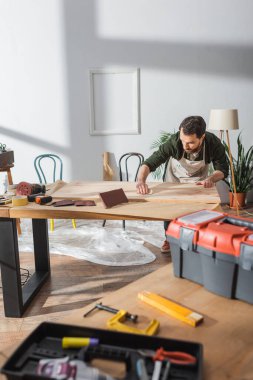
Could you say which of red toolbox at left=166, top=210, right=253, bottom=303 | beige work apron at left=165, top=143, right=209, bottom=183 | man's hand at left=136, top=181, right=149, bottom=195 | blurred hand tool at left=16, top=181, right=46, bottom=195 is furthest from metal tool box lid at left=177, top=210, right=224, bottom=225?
beige work apron at left=165, top=143, right=209, bottom=183

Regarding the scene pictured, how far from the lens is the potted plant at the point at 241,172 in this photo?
4.76 meters

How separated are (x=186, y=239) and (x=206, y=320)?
0.97 feet

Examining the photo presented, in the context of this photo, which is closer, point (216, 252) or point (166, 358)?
point (166, 358)

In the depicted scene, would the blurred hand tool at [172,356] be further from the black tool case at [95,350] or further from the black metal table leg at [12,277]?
the black metal table leg at [12,277]

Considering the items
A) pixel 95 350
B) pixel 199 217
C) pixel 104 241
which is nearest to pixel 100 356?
pixel 95 350

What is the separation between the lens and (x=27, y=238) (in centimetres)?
411

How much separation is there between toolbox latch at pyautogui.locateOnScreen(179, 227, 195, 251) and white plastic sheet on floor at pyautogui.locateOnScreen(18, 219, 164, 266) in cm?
208

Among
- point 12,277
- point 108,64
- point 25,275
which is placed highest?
point 108,64

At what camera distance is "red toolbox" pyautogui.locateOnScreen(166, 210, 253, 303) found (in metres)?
1.21

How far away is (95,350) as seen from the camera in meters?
0.96

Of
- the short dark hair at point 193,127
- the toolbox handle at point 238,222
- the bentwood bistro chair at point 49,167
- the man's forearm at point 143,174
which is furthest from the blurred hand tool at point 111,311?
the bentwood bistro chair at point 49,167

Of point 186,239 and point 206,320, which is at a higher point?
point 186,239

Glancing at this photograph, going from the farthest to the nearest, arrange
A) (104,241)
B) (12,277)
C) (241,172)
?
(241,172) → (104,241) → (12,277)

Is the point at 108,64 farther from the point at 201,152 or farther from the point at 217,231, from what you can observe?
the point at 217,231
